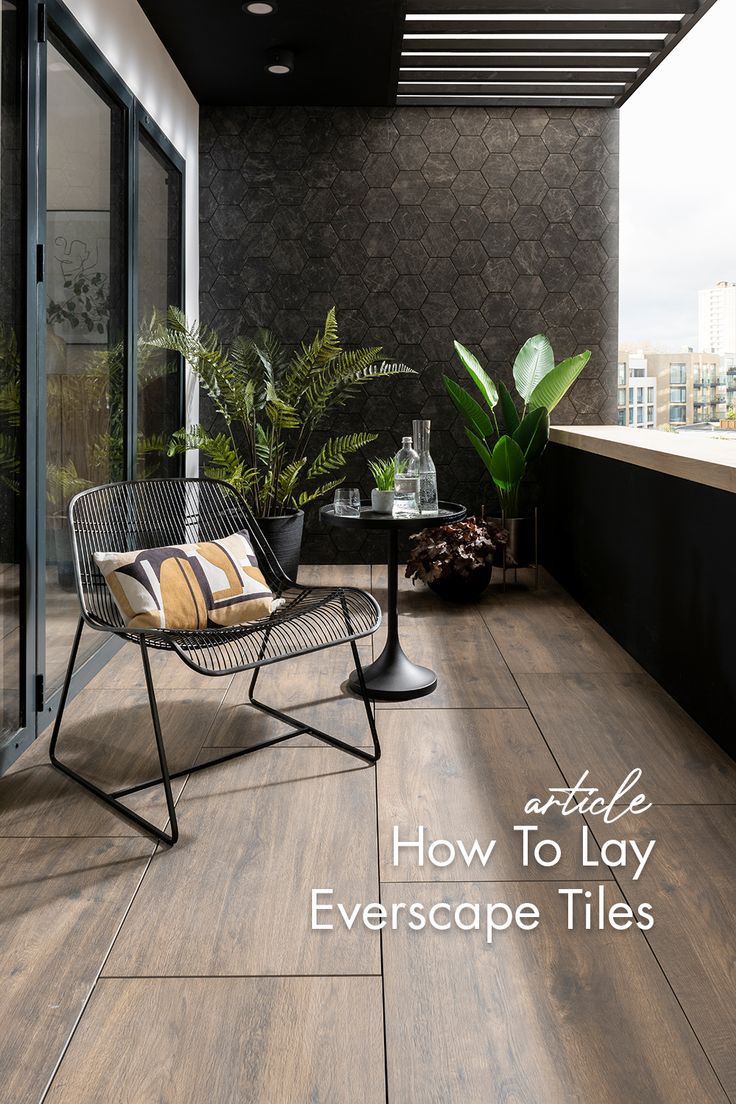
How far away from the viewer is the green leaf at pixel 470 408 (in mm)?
4883

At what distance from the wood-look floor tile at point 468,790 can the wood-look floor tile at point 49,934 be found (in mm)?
570

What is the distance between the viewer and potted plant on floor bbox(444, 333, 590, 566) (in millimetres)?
4770

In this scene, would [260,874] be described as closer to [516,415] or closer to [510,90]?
[516,415]

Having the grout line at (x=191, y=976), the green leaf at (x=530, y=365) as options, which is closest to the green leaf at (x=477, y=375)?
the green leaf at (x=530, y=365)

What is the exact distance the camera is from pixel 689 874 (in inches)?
75.7

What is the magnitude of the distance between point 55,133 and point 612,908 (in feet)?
8.59

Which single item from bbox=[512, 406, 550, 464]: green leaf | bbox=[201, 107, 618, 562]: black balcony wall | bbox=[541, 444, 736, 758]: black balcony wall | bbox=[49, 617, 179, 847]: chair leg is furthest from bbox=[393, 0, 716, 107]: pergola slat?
bbox=[49, 617, 179, 847]: chair leg

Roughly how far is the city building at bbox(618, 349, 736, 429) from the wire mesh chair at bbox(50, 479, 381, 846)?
7.95ft

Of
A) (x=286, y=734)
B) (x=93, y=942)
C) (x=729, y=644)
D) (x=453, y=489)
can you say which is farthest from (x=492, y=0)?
(x=93, y=942)

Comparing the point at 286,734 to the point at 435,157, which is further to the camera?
the point at 435,157

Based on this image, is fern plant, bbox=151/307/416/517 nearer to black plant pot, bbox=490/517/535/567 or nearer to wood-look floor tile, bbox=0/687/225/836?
black plant pot, bbox=490/517/535/567

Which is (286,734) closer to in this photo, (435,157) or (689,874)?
(689,874)

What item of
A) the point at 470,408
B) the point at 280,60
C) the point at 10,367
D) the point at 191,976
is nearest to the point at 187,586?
the point at 10,367

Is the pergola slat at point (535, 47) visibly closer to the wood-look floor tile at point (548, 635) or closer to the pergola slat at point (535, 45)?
the pergola slat at point (535, 45)
